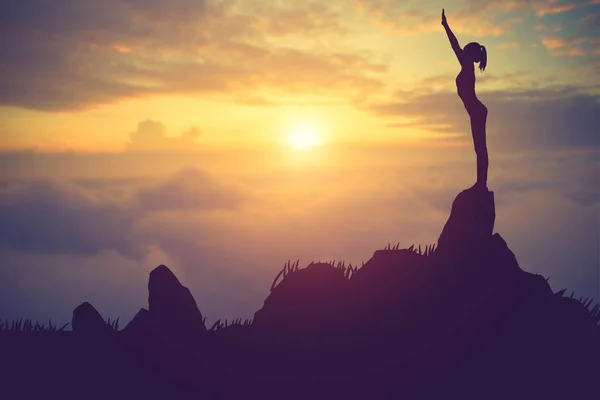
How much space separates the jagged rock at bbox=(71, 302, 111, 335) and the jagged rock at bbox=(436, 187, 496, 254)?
12771 millimetres

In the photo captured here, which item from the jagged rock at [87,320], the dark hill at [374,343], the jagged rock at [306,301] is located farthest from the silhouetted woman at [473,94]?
the jagged rock at [87,320]

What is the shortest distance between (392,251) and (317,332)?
4306 mm

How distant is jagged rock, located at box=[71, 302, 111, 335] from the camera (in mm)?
23172

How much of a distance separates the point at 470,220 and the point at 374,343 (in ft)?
18.8

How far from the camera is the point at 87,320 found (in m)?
23.2

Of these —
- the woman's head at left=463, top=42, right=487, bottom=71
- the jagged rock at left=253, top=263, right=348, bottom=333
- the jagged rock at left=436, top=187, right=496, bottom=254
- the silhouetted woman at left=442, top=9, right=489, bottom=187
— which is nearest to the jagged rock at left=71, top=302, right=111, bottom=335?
the jagged rock at left=253, top=263, right=348, bottom=333

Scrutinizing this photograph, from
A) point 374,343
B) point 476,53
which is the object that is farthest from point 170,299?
point 476,53

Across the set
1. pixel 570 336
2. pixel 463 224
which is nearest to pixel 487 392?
pixel 570 336

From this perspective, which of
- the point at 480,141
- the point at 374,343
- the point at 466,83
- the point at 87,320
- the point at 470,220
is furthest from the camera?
the point at 466,83

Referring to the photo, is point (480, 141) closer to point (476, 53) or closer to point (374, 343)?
point (476, 53)

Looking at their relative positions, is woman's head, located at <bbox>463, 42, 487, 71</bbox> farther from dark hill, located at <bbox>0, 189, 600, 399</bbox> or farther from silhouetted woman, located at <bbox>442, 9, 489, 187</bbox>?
dark hill, located at <bbox>0, 189, 600, 399</bbox>

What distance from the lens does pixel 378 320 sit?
75.7 ft

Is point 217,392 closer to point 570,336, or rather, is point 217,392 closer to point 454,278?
point 454,278

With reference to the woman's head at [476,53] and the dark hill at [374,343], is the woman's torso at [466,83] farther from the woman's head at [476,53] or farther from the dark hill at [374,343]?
the dark hill at [374,343]
